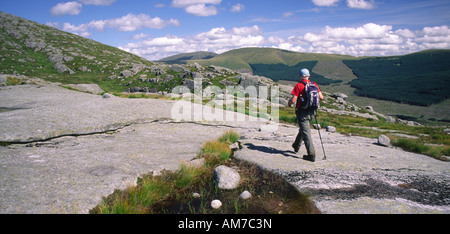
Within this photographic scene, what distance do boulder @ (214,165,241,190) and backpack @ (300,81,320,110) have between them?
13.0 feet

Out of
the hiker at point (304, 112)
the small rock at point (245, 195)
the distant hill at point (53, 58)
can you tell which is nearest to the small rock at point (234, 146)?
the hiker at point (304, 112)

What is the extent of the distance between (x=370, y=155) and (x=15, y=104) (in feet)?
78.0

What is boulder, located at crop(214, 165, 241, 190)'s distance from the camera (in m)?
6.70

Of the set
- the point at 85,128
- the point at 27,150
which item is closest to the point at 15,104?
the point at 85,128

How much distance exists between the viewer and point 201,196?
614 cm

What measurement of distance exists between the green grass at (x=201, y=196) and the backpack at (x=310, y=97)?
3138 mm

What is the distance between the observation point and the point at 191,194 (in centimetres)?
627

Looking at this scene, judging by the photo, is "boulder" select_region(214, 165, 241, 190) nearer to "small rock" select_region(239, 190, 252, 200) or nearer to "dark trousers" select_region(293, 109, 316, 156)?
"small rock" select_region(239, 190, 252, 200)

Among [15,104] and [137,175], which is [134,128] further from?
[15,104]

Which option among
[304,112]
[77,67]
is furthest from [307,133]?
[77,67]

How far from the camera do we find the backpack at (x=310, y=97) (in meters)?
8.48

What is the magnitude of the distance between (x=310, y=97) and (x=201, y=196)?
5.55m

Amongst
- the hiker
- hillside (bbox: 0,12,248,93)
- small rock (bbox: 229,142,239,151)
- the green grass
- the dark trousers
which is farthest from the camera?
hillside (bbox: 0,12,248,93)

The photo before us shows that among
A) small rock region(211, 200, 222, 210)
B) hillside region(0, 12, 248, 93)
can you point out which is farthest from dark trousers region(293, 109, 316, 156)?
hillside region(0, 12, 248, 93)
